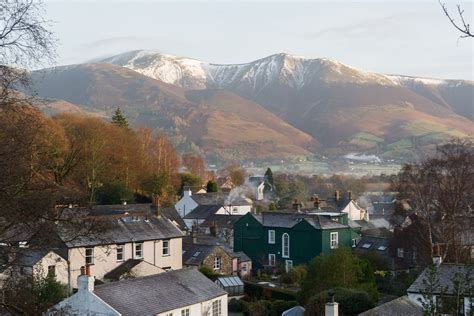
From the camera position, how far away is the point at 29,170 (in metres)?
14.0

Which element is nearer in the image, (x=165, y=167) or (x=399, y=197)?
(x=399, y=197)

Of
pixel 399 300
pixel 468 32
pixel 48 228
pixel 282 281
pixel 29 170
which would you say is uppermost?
pixel 468 32

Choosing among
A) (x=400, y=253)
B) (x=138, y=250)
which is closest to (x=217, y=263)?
(x=138, y=250)

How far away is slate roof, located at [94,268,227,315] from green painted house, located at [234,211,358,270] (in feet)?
57.3

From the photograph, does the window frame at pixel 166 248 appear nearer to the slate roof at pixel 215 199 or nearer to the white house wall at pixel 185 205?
the white house wall at pixel 185 205

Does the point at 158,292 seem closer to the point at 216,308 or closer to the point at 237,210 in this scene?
the point at 216,308

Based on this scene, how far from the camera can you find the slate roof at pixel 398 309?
25.0 metres

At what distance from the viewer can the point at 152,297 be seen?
2673 cm

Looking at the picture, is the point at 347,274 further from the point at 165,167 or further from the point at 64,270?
the point at 165,167

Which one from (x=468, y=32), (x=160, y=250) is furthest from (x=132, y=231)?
(x=468, y=32)

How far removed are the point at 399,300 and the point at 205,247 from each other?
19657mm

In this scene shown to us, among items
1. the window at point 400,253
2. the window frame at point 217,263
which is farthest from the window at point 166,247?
the window at point 400,253

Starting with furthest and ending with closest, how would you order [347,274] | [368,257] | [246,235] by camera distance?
[246,235] → [368,257] → [347,274]

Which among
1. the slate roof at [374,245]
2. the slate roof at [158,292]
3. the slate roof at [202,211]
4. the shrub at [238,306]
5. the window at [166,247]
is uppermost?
the slate roof at [158,292]
